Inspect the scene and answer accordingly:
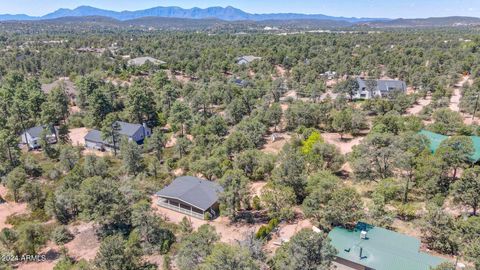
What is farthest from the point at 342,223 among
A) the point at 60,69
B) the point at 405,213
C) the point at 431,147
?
the point at 60,69

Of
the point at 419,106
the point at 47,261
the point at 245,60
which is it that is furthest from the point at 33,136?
the point at 245,60

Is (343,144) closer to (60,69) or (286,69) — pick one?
(286,69)

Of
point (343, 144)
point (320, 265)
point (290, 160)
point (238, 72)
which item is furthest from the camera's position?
point (238, 72)

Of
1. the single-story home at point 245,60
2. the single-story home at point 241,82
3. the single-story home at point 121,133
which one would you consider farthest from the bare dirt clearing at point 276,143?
the single-story home at point 245,60

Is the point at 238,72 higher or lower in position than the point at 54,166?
higher

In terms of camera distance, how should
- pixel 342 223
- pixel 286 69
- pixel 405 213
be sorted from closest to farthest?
pixel 342 223
pixel 405 213
pixel 286 69

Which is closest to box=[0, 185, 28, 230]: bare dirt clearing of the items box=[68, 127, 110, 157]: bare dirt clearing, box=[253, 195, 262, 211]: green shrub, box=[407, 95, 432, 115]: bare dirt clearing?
box=[68, 127, 110, 157]: bare dirt clearing

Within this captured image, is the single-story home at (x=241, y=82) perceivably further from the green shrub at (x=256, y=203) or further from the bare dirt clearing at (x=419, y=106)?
the green shrub at (x=256, y=203)
